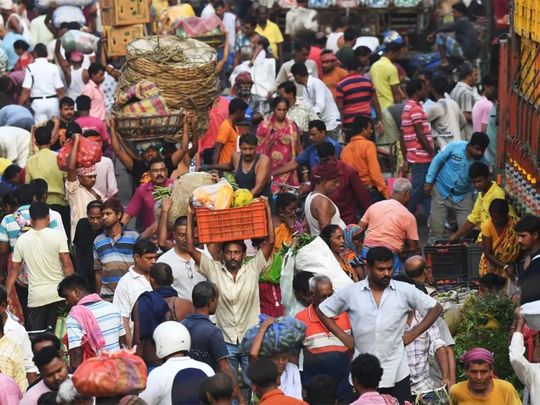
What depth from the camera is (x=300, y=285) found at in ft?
40.0

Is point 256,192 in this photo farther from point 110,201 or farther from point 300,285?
point 300,285

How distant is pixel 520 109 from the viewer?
49.2ft

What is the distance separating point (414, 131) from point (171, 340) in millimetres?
8236

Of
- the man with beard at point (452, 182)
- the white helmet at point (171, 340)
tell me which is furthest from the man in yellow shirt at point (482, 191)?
the white helmet at point (171, 340)

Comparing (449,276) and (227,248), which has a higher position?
(227,248)

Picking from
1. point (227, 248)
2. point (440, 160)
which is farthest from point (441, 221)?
point (227, 248)

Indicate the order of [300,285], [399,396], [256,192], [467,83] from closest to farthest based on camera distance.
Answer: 1. [399,396]
2. [300,285]
3. [256,192]
4. [467,83]

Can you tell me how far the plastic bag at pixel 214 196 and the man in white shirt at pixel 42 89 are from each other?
8.03 metres

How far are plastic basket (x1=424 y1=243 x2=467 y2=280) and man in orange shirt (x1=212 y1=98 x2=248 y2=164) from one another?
2958 mm

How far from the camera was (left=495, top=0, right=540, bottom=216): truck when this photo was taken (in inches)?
555

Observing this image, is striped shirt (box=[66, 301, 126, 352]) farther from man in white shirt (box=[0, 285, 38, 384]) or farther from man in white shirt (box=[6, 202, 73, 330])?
man in white shirt (box=[6, 202, 73, 330])

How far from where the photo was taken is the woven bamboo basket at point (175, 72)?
17203mm

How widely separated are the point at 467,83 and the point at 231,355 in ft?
29.2

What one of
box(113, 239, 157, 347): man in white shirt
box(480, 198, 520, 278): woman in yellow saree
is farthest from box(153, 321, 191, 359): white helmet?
box(480, 198, 520, 278): woman in yellow saree
